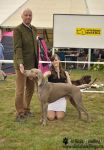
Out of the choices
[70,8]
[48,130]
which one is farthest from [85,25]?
[70,8]

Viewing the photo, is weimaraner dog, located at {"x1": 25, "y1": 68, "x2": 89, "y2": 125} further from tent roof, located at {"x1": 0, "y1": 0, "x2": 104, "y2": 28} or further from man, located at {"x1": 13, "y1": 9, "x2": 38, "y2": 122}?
tent roof, located at {"x1": 0, "y1": 0, "x2": 104, "y2": 28}

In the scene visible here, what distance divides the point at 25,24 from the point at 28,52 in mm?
474

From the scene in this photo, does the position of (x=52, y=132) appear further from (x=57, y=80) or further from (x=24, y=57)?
(x=24, y=57)

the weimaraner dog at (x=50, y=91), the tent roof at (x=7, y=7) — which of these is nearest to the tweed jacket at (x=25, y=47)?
the weimaraner dog at (x=50, y=91)

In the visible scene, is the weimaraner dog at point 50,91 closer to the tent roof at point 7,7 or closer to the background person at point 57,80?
the background person at point 57,80

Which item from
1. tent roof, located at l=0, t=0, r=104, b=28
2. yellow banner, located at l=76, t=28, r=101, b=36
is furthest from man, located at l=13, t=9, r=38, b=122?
tent roof, located at l=0, t=0, r=104, b=28

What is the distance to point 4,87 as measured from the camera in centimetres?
1123

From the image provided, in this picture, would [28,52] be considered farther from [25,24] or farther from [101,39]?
[101,39]

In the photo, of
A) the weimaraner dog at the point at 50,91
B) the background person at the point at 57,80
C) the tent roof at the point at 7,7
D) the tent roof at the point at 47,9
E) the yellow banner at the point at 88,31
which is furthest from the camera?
the tent roof at the point at 7,7

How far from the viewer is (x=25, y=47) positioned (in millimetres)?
6926

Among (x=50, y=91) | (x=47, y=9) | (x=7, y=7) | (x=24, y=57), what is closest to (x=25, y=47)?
(x=24, y=57)

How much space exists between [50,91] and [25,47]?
33.4 inches

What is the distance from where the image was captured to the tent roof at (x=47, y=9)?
738 inches

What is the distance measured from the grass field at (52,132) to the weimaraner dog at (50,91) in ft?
0.87
